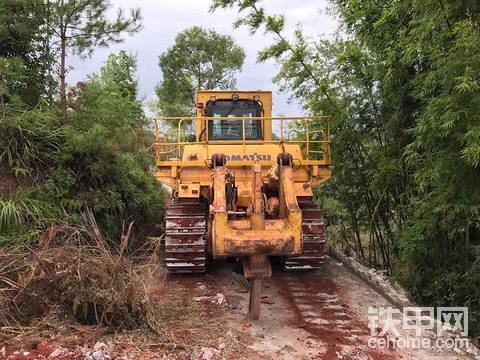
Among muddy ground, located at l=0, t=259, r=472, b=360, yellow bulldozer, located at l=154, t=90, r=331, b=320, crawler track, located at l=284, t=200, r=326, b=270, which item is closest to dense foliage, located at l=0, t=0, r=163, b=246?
yellow bulldozer, located at l=154, t=90, r=331, b=320

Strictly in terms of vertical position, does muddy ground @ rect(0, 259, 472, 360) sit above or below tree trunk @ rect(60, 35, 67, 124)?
below

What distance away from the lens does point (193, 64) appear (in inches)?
990

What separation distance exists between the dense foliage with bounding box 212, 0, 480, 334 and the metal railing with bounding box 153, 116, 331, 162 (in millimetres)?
550

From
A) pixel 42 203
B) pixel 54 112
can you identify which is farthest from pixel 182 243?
pixel 54 112

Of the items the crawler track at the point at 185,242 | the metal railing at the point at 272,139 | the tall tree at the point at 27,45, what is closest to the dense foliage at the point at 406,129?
the metal railing at the point at 272,139

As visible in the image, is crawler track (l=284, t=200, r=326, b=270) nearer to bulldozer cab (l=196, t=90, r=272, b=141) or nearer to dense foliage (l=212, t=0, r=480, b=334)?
dense foliage (l=212, t=0, r=480, b=334)

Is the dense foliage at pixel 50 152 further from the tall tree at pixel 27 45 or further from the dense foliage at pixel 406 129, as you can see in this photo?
the dense foliage at pixel 406 129

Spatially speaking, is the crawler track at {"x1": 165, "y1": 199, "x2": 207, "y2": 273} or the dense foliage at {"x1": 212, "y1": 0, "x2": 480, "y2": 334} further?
the crawler track at {"x1": 165, "y1": 199, "x2": 207, "y2": 273}

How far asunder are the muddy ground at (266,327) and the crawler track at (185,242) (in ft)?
0.82

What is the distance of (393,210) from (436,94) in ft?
9.52

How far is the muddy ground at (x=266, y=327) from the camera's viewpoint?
4094 mm

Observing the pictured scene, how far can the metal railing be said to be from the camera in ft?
22.4

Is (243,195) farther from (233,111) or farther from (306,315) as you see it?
(233,111)

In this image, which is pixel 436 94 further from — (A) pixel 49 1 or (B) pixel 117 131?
(A) pixel 49 1
